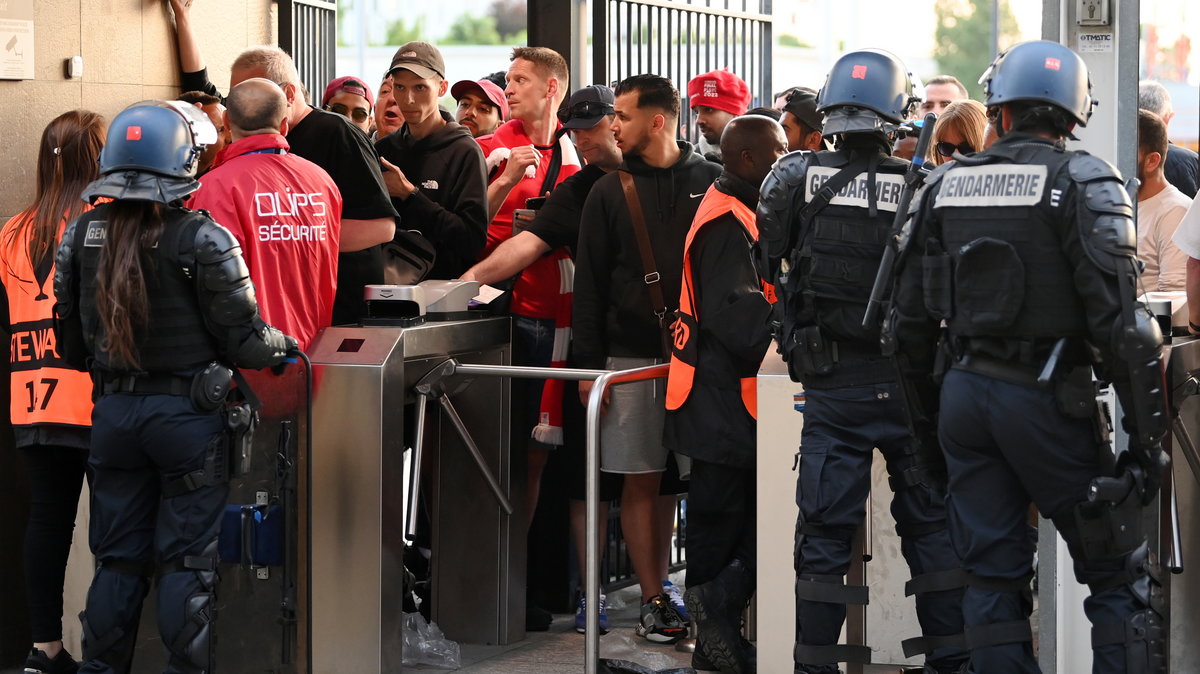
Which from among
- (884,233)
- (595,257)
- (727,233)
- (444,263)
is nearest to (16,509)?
(444,263)

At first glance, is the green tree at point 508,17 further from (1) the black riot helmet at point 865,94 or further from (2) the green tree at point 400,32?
(1) the black riot helmet at point 865,94

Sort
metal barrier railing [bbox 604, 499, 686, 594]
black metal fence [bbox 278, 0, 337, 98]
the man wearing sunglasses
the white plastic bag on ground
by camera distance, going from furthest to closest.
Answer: black metal fence [bbox 278, 0, 337, 98] < the man wearing sunglasses < metal barrier railing [bbox 604, 499, 686, 594] < the white plastic bag on ground

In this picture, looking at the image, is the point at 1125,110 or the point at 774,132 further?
the point at 774,132

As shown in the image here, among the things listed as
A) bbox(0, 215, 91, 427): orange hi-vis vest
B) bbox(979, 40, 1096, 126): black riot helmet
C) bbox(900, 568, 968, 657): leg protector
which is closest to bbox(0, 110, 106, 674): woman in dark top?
bbox(0, 215, 91, 427): orange hi-vis vest

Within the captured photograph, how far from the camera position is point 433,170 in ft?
19.5

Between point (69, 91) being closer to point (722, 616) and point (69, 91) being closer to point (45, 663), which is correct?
point (45, 663)

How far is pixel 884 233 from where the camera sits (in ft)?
14.3

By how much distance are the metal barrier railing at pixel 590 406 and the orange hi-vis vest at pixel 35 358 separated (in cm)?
111

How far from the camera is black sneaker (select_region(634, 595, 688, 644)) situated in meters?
5.64

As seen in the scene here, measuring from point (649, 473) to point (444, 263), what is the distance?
43.5 inches

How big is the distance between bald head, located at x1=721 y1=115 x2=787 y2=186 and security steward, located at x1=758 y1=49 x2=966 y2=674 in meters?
0.60

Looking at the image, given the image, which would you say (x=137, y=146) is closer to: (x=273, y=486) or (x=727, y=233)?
(x=273, y=486)

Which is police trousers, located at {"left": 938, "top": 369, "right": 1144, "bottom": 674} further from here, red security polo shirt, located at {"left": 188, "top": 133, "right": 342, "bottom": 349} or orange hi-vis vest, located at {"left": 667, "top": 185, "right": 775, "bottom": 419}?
red security polo shirt, located at {"left": 188, "top": 133, "right": 342, "bottom": 349}

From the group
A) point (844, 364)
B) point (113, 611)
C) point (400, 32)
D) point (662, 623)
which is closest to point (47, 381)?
point (113, 611)
